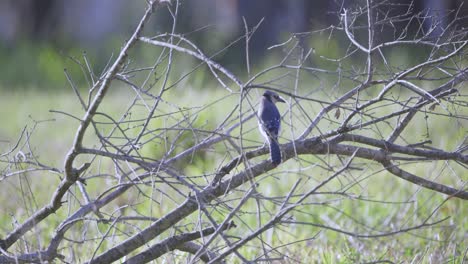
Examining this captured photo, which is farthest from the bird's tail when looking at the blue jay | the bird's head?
the bird's head

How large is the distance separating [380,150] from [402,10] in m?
0.89

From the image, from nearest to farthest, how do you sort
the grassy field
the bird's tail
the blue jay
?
the bird's tail < the blue jay < the grassy field

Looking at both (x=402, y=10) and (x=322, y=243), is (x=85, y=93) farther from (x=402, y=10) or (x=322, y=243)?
(x=402, y=10)

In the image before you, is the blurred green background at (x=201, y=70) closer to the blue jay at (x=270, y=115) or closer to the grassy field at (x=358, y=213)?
the grassy field at (x=358, y=213)

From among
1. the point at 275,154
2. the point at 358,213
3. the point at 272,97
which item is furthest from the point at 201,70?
the point at 275,154

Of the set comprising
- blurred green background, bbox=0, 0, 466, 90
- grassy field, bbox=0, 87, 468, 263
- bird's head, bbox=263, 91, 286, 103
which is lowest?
grassy field, bbox=0, 87, 468, 263

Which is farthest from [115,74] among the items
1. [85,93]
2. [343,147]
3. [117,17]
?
[117,17]

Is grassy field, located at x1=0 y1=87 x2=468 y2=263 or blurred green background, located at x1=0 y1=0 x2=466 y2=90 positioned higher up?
blurred green background, located at x1=0 y1=0 x2=466 y2=90

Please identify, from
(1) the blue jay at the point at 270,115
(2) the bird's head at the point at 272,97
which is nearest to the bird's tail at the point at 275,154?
(1) the blue jay at the point at 270,115

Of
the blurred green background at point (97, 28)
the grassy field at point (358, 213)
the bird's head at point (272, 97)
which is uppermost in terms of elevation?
the blurred green background at point (97, 28)

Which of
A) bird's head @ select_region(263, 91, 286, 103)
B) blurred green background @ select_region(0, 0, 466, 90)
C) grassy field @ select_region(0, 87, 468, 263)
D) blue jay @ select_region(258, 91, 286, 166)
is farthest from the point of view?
blurred green background @ select_region(0, 0, 466, 90)

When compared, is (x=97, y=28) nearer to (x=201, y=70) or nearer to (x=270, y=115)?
(x=201, y=70)

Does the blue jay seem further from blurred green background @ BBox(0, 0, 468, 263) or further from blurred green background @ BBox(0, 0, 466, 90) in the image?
blurred green background @ BBox(0, 0, 466, 90)

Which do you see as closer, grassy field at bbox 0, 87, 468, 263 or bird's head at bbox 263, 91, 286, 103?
grassy field at bbox 0, 87, 468, 263
